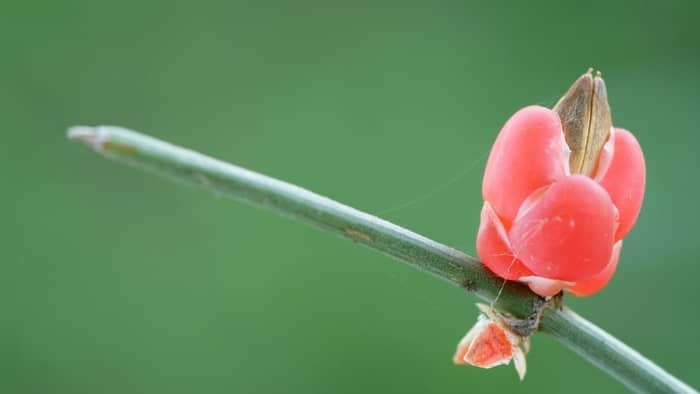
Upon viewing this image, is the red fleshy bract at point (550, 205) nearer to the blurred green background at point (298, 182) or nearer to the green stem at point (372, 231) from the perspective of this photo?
the green stem at point (372, 231)

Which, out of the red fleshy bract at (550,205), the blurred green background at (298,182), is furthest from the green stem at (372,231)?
the blurred green background at (298,182)

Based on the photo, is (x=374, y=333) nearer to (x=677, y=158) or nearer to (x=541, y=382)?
(x=541, y=382)

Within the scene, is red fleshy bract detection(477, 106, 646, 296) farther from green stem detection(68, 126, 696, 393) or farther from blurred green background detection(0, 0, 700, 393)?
blurred green background detection(0, 0, 700, 393)

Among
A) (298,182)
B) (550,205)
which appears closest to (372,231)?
(550,205)

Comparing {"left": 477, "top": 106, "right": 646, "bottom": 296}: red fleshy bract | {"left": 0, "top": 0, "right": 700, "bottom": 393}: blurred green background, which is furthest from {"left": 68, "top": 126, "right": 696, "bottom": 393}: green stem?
{"left": 0, "top": 0, "right": 700, "bottom": 393}: blurred green background

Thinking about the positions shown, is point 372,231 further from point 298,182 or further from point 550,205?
point 298,182

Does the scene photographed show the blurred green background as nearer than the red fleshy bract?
No
